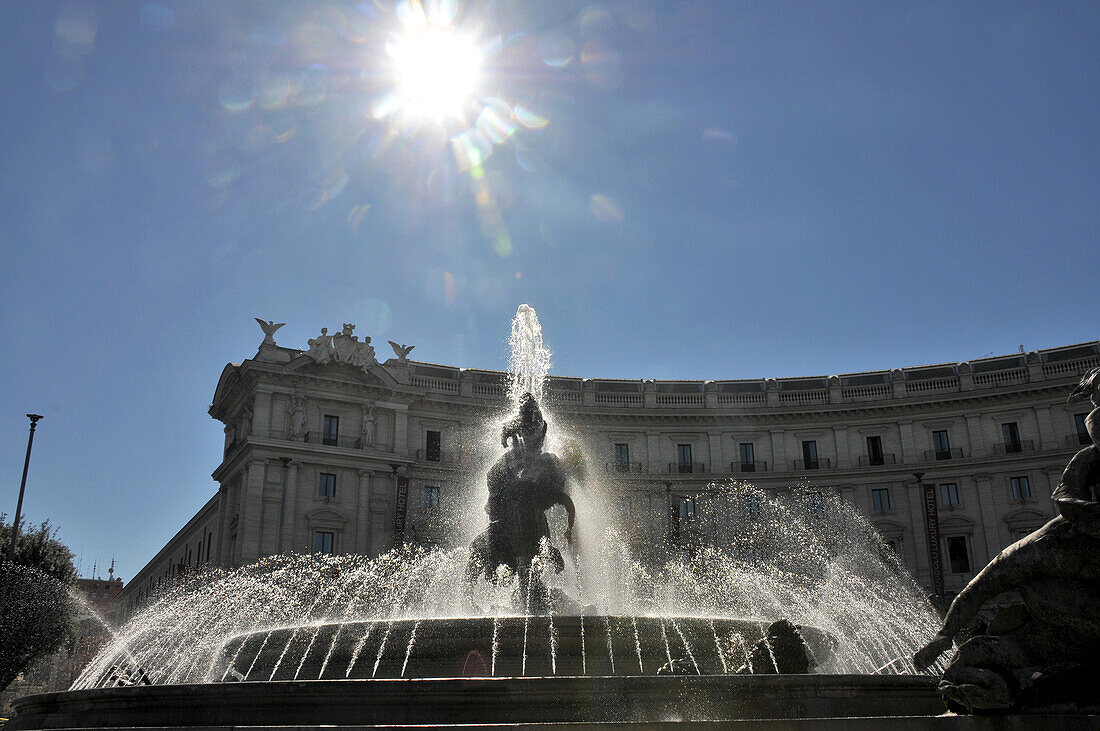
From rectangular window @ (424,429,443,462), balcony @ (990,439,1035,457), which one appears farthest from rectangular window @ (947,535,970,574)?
rectangular window @ (424,429,443,462)

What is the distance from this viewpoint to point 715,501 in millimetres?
47125

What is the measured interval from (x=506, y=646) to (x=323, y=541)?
34632 mm

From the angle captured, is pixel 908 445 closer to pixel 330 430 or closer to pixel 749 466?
pixel 749 466

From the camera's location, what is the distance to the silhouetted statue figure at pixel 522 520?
14.2m

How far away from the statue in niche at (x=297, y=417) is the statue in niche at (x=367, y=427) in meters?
2.89

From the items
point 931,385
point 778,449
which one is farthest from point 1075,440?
point 778,449

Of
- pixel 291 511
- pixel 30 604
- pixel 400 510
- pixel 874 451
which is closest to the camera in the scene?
pixel 30 604

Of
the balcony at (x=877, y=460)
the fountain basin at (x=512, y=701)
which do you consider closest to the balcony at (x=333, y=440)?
the balcony at (x=877, y=460)

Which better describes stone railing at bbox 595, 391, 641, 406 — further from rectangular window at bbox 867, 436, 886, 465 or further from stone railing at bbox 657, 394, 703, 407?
rectangular window at bbox 867, 436, 886, 465

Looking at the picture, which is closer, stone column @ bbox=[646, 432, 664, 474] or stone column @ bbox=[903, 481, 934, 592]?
stone column @ bbox=[903, 481, 934, 592]

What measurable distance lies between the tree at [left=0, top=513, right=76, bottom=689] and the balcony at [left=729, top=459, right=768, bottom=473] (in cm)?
3199

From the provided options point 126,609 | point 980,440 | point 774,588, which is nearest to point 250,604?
point 774,588

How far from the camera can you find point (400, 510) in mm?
42531

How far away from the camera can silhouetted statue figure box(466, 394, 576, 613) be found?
46.7 ft
